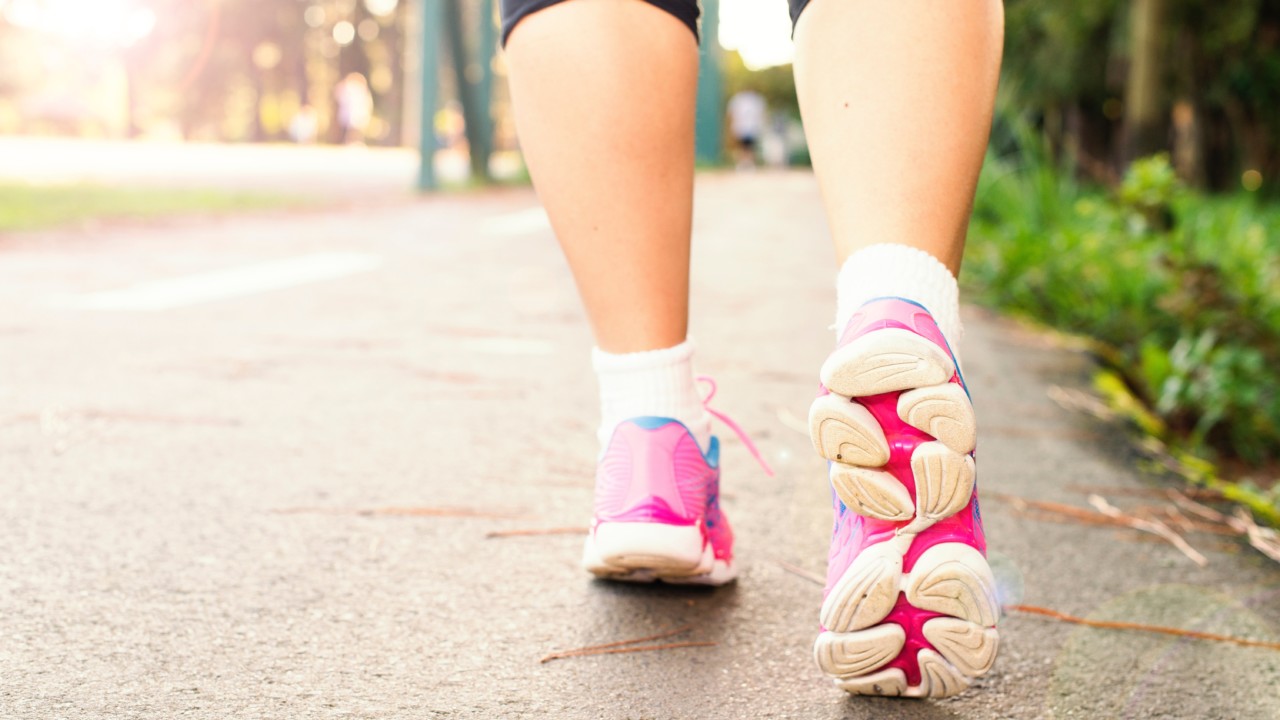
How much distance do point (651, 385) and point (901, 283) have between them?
0.30m

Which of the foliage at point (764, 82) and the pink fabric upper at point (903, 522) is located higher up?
the pink fabric upper at point (903, 522)

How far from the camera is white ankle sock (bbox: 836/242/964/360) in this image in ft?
3.21

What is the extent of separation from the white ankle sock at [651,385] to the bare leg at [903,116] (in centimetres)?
22

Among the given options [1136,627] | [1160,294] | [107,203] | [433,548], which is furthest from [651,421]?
[107,203]

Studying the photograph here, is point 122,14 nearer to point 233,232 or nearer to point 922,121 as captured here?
point 233,232

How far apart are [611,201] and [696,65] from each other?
0.18 meters

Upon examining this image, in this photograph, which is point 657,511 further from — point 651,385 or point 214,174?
point 214,174

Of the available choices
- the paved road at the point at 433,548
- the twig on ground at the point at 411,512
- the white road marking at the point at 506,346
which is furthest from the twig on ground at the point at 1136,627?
the white road marking at the point at 506,346

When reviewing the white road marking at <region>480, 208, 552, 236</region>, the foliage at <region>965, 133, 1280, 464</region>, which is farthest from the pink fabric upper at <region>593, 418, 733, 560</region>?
the white road marking at <region>480, 208, 552, 236</region>

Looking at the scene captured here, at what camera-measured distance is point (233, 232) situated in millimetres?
5254

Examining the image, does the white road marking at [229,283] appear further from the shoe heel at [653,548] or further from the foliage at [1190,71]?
the foliage at [1190,71]

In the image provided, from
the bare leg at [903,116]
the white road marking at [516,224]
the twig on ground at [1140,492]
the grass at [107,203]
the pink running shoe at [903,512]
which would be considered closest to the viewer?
the pink running shoe at [903,512]

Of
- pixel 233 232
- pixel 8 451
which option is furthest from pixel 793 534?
pixel 233 232

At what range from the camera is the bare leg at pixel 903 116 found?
1.02 metres
